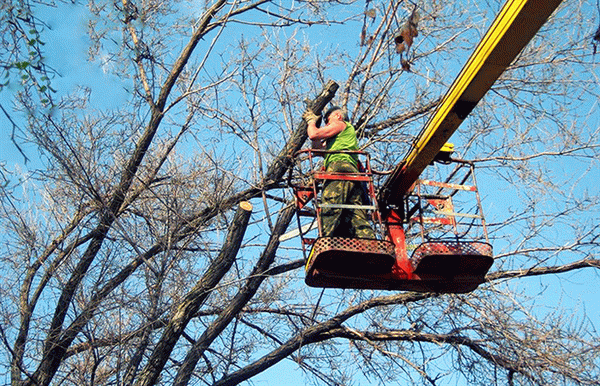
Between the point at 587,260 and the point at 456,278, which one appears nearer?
the point at 456,278

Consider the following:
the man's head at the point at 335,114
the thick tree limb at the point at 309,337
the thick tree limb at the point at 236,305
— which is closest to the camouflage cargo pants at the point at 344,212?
the man's head at the point at 335,114

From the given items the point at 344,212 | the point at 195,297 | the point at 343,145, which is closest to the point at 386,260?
the point at 344,212

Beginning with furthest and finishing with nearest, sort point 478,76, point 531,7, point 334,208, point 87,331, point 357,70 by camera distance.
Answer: point 357,70
point 87,331
point 334,208
point 478,76
point 531,7

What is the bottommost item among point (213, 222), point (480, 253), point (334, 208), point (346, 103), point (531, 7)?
point (480, 253)

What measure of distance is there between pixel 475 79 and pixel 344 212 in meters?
1.79

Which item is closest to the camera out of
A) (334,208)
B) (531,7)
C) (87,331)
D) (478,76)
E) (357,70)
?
(531,7)

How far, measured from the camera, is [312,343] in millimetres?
10117

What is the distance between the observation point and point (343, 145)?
7.91 metres

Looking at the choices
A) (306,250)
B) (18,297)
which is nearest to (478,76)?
(306,250)

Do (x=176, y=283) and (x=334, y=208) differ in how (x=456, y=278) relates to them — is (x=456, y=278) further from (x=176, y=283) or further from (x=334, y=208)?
(x=176, y=283)

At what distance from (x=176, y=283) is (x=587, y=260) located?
5229 millimetres

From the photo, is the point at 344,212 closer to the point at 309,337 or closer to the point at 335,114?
the point at 335,114

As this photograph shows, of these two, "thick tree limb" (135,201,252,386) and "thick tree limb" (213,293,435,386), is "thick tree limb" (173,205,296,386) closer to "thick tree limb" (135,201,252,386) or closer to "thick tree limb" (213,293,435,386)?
"thick tree limb" (135,201,252,386)

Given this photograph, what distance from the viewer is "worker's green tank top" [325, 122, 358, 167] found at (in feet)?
25.6
